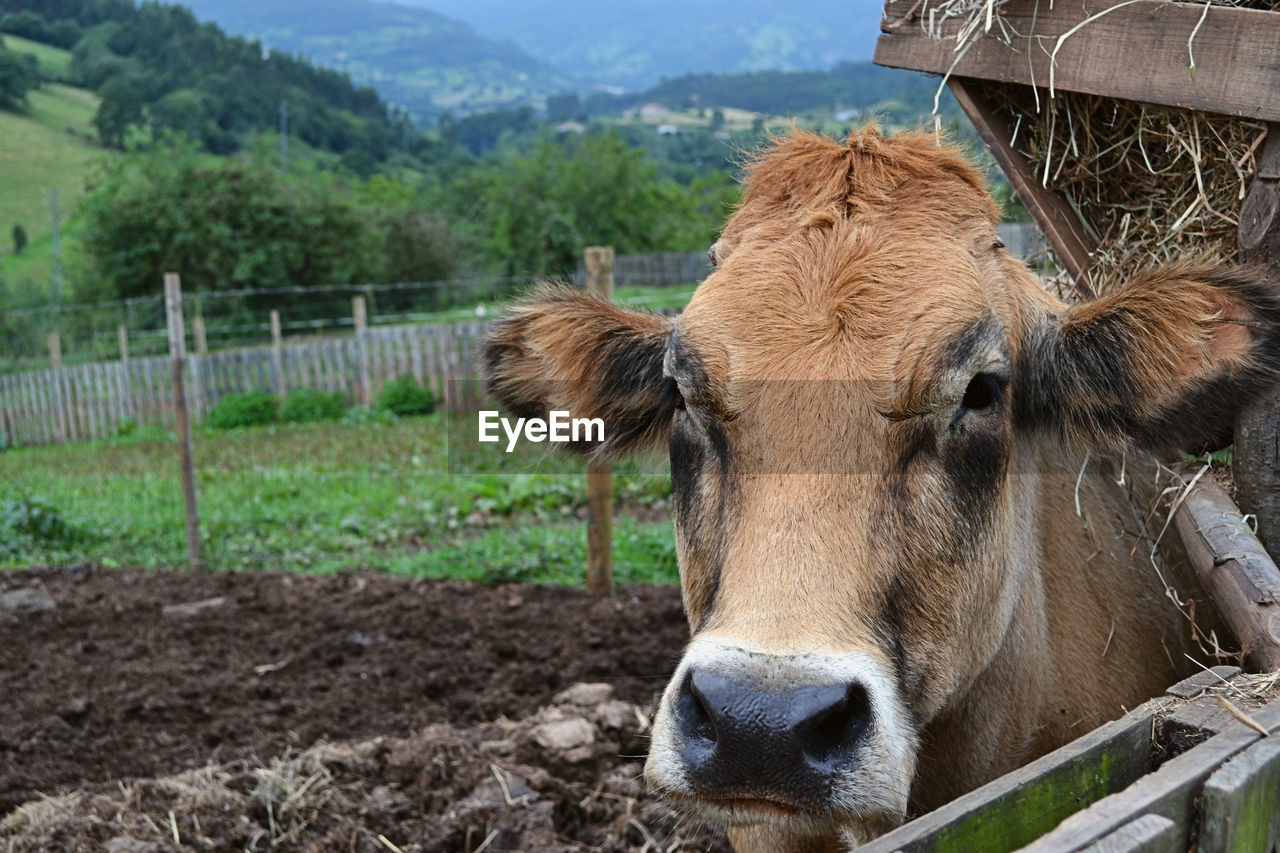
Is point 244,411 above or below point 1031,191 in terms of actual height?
below

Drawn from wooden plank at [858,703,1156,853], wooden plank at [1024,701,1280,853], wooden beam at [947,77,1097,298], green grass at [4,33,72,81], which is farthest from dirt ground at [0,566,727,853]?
green grass at [4,33,72,81]

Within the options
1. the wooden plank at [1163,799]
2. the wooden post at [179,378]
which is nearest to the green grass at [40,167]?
the wooden post at [179,378]

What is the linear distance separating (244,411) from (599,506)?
13351 mm

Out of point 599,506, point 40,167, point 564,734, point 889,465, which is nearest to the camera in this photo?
point 889,465

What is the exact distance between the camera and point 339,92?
12719 centimetres

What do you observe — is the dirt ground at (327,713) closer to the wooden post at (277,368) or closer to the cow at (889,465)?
the cow at (889,465)

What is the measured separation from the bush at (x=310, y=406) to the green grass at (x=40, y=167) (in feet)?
124

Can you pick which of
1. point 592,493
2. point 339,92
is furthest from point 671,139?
point 592,493

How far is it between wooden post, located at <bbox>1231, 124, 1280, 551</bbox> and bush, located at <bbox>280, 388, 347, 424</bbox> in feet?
58.4

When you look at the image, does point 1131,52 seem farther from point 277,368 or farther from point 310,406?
point 277,368

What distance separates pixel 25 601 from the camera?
8289 millimetres

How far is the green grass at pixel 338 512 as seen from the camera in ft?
31.8

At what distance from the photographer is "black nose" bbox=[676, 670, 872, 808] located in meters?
1.93

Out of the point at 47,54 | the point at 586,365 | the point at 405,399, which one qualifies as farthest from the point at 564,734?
the point at 47,54
